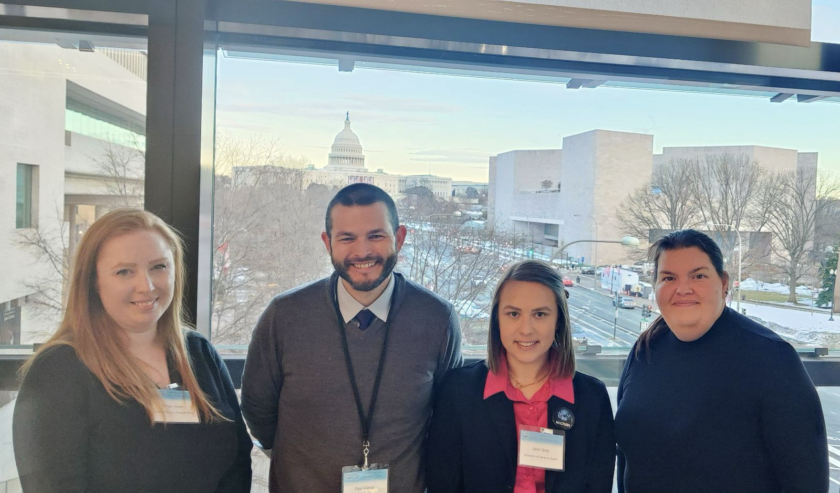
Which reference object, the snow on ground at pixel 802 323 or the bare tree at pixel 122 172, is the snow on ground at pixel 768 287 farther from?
the bare tree at pixel 122 172

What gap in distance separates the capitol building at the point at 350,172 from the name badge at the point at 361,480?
1251 millimetres

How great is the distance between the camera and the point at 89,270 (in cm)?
149

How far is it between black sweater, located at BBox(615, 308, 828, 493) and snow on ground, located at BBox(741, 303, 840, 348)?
1.10 metres

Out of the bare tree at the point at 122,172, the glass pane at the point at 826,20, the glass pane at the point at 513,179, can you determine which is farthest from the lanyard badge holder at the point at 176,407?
the glass pane at the point at 826,20

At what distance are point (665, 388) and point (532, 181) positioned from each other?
3.83 ft

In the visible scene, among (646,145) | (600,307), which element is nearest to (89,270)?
(600,307)

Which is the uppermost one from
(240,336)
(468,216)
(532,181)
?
(532,181)

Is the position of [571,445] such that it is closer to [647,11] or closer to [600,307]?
[600,307]

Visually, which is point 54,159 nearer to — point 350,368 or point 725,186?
point 350,368

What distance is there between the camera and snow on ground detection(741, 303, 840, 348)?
2.66 meters

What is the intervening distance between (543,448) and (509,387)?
22cm

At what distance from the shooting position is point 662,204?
263 centimetres

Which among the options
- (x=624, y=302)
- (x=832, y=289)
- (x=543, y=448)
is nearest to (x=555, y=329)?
(x=543, y=448)

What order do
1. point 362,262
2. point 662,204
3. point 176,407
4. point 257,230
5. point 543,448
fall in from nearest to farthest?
point 176,407 < point 543,448 < point 362,262 < point 257,230 < point 662,204
